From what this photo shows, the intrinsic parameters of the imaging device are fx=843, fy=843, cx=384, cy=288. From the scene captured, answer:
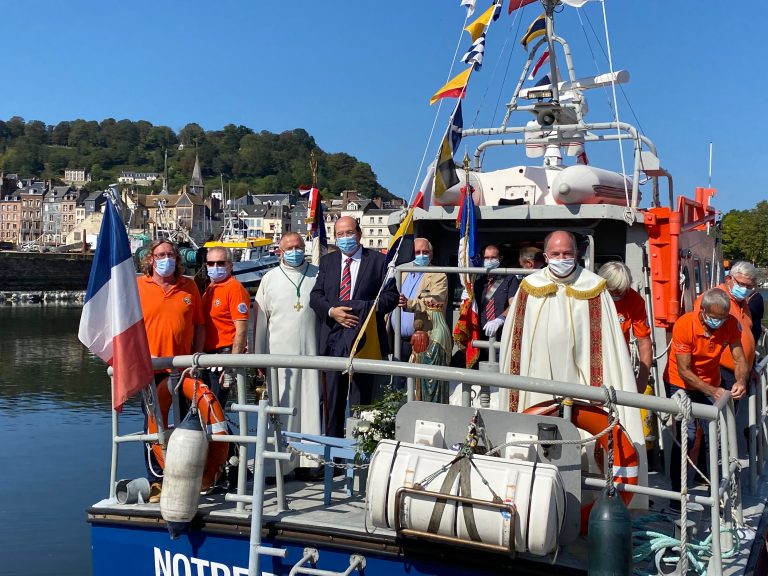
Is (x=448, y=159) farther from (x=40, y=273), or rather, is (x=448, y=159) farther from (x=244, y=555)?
(x=40, y=273)

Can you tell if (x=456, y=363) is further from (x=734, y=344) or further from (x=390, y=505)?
(x=390, y=505)

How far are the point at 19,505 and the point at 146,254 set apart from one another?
6.67 metres

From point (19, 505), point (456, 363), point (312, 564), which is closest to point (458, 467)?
point (312, 564)

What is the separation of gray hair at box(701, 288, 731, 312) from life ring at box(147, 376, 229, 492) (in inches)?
120

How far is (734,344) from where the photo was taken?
219 inches

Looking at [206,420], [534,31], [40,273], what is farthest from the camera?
[40,273]

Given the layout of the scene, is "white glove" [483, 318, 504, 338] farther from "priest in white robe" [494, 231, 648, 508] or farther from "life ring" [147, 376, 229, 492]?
"life ring" [147, 376, 229, 492]

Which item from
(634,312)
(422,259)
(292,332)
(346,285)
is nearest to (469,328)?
(422,259)

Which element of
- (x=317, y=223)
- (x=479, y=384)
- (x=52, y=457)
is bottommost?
(x=52, y=457)

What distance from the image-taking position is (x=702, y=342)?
539 centimetres

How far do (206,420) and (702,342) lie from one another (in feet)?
10.3

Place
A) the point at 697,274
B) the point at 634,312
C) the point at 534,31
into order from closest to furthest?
the point at 634,312 < the point at 697,274 < the point at 534,31

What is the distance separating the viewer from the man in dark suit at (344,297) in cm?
611

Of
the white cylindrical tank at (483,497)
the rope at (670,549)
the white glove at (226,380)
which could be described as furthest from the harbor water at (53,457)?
the rope at (670,549)
